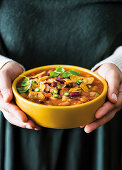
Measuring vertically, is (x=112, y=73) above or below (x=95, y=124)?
above

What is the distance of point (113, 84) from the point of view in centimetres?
86

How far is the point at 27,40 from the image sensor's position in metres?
1.10

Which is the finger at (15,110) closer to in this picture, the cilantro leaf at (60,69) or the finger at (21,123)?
the finger at (21,123)

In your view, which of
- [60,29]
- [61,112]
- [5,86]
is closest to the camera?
[61,112]

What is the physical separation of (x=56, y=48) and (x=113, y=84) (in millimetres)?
372

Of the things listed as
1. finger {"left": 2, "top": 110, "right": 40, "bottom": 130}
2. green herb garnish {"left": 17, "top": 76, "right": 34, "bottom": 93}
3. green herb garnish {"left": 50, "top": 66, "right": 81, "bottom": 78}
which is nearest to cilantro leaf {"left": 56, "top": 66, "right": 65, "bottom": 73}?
green herb garnish {"left": 50, "top": 66, "right": 81, "bottom": 78}

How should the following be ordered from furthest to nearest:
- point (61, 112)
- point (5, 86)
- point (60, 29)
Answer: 1. point (60, 29)
2. point (5, 86)
3. point (61, 112)

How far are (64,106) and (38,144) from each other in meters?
0.46

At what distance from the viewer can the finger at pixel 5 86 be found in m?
0.82

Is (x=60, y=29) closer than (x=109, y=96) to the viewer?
No

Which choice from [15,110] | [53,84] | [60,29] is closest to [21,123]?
[15,110]

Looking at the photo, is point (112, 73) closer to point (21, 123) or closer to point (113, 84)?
point (113, 84)

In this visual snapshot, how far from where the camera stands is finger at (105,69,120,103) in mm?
834

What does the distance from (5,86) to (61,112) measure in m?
0.24
